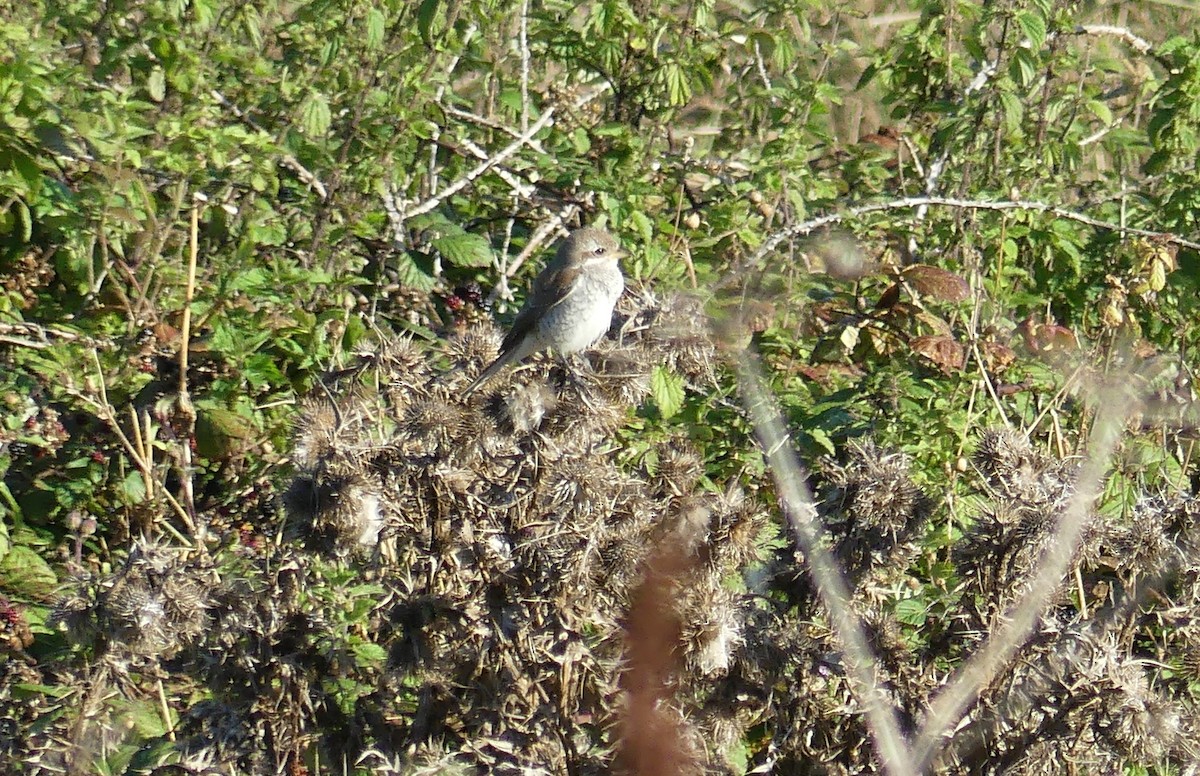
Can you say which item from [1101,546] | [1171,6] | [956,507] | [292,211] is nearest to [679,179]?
[292,211]

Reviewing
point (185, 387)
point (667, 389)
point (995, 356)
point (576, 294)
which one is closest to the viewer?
point (667, 389)

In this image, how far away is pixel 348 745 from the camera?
312cm

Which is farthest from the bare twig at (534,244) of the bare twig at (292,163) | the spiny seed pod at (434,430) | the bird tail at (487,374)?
the spiny seed pod at (434,430)

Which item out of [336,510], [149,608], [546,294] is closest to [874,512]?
[336,510]

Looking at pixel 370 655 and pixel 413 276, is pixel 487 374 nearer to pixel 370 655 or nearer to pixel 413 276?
pixel 370 655

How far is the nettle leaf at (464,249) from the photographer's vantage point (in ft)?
15.9

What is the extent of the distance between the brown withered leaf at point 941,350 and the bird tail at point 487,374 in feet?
5.54

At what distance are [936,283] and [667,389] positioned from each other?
1298 mm

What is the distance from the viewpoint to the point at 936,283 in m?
4.50

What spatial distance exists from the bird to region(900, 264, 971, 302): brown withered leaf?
94cm

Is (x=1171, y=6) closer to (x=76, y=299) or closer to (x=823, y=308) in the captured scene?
(x=823, y=308)

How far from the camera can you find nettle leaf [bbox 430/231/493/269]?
15.9 ft

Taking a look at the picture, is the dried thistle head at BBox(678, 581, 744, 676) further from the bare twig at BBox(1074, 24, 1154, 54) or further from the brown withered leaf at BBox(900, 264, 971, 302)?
the bare twig at BBox(1074, 24, 1154, 54)

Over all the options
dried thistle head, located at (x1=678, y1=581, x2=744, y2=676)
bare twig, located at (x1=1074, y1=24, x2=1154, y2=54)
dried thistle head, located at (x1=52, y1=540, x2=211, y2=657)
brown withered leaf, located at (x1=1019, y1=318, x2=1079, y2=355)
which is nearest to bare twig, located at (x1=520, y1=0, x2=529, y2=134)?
brown withered leaf, located at (x1=1019, y1=318, x2=1079, y2=355)
